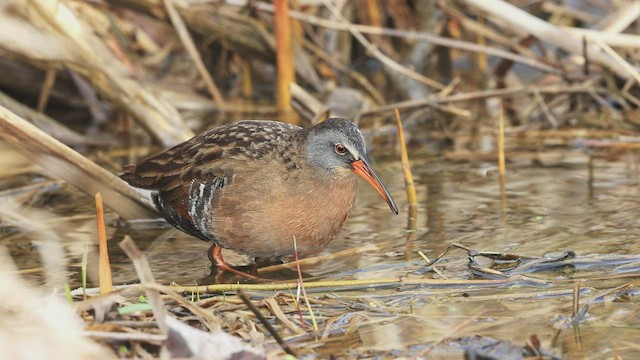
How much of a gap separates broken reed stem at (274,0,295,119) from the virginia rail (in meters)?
2.28

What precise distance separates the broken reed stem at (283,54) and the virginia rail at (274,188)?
2.28 metres

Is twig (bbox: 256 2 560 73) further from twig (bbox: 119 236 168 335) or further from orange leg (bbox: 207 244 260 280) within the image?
twig (bbox: 119 236 168 335)

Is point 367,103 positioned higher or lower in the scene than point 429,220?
higher

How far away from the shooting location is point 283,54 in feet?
24.5

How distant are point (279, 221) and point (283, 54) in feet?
10.0

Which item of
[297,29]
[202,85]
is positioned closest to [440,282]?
[297,29]

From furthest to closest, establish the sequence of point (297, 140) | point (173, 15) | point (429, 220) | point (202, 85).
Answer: point (202, 85) → point (173, 15) → point (429, 220) → point (297, 140)

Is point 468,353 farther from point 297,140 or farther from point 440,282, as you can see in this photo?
point 297,140

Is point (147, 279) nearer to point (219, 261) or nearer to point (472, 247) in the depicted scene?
point (219, 261)

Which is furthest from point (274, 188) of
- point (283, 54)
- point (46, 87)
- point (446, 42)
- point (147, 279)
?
point (46, 87)

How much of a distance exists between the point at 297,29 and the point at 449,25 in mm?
1300

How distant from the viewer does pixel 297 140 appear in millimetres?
4832

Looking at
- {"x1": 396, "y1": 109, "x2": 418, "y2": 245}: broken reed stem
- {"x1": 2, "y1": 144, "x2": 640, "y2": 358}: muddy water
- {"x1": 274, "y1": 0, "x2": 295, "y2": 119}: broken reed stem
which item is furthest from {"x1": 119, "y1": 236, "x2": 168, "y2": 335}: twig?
{"x1": 274, "y1": 0, "x2": 295, "y2": 119}: broken reed stem

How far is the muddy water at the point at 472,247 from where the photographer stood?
3.62 metres
